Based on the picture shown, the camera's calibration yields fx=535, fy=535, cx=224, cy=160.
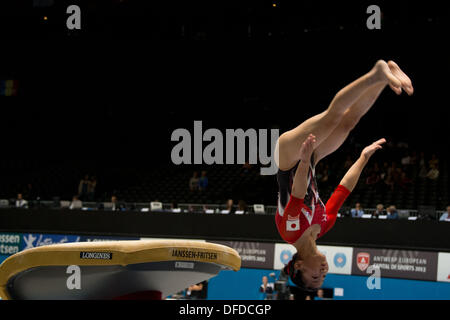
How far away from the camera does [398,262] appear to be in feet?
33.7

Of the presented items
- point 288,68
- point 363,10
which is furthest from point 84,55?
point 363,10

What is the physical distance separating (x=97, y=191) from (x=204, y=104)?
Result: 5.15 meters

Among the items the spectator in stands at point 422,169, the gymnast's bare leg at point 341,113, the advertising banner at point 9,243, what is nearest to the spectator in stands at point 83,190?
the advertising banner at point 9,243

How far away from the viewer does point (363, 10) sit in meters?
13.8

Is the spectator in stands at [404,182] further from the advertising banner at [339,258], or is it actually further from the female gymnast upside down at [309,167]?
the female gymnast upside down at [309,167]

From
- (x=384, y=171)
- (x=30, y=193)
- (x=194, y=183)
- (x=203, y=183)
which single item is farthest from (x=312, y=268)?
(x=30, y=193)

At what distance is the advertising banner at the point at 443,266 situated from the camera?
9.80m

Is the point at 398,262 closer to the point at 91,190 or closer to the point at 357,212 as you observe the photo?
the point at 357,212

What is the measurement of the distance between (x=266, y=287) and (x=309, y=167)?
25.2ft

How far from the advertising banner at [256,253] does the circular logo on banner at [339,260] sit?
130cm

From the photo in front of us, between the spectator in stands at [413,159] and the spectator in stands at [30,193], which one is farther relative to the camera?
the spectator in stands at [30,193]

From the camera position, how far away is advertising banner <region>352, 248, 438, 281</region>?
32.9ft

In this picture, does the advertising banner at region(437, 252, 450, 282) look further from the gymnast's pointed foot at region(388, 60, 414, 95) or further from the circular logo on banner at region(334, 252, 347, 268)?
the gymnast's pointed foot at region(388, 60, 414, 95)

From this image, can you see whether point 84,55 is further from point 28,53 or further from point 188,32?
point 188,32
